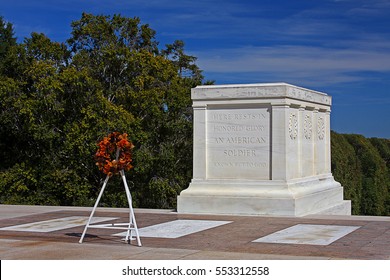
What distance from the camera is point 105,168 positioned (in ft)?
32.4

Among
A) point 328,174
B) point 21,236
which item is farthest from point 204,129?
point 21,236

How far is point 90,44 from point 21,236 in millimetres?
21223

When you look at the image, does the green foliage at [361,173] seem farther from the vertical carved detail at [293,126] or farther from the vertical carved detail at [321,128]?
the vertical carved detail at [293,126]

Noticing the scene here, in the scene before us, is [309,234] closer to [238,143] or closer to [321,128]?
[238,143]

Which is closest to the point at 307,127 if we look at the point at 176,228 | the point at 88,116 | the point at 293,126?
the point at 293,126

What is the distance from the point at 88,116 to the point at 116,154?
17.7m

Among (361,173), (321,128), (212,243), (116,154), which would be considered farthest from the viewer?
(361,173)

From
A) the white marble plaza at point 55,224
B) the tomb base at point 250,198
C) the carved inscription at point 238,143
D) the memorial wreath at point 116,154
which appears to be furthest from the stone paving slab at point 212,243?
the carved inscription at point 238,143

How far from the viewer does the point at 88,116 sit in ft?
89.9

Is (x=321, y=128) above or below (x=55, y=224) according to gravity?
above

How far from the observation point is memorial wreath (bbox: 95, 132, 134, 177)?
989 centimetres

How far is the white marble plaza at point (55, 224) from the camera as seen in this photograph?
1170 cm

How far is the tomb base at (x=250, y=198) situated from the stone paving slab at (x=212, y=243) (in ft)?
1.84

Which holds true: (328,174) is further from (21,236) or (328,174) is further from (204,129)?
(21,236)
